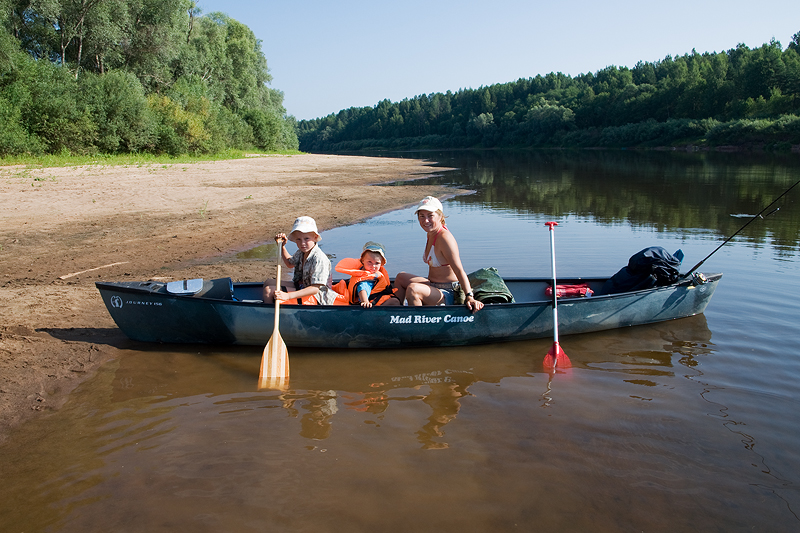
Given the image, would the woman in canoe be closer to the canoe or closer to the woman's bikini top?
the woman's bikini top

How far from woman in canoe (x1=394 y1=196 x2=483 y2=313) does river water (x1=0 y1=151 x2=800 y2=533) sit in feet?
1.92

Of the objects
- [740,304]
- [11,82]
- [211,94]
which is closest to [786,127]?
[211,94]

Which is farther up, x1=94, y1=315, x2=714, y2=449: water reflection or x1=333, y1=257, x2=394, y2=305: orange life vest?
x1=333, y1=257, x2=394, y2=305: orange life vest

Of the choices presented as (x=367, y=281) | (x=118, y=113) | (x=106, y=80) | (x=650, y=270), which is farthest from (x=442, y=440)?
(x=106, y=80)

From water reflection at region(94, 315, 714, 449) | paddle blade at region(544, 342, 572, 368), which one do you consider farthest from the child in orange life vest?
paddle blade at region(544, 342, 572, 368)

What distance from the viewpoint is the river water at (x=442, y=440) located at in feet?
10.5

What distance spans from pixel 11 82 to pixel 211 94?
20034 millimetres

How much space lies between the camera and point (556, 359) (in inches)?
212

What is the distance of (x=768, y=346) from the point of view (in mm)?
5633

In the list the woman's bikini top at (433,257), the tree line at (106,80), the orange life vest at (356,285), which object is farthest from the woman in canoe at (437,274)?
the tree line at (106,80)

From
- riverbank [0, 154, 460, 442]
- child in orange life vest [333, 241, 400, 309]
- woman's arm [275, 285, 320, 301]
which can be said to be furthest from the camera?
child in orange life vest [333, 241, 400, 309]

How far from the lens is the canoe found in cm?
543

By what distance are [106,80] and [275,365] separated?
1046 inches

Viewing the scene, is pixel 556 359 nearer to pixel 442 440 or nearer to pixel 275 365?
pixel 442 440
